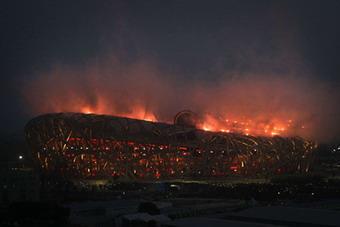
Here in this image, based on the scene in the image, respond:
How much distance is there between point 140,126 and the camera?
77375mm

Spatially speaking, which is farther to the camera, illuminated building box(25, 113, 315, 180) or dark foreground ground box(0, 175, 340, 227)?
illuminated building box(25, 113, 315, 180)

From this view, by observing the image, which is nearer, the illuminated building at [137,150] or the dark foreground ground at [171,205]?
the dark foreground ground at [171,205]

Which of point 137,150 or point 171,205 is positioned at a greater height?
point 137,150

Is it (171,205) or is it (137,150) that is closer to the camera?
(171,205)

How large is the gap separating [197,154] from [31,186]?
121ft

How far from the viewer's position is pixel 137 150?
253ft

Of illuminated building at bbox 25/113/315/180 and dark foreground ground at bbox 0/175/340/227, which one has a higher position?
illuminated building at bbox 25/113/315/180

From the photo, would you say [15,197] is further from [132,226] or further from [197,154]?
[197,154]

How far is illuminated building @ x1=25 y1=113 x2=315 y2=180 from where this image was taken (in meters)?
73.1

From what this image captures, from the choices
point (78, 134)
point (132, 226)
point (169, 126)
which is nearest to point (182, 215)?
point (132, 226)

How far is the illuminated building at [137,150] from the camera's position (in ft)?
240

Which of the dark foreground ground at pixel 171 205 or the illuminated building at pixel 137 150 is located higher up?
the illuminated building at pixel 137 150

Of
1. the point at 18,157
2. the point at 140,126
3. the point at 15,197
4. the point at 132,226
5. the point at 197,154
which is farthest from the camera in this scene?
the point at 18,157

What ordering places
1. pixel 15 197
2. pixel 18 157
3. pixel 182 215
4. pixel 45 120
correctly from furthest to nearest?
pixel 18 157, pixel 45 120, pixel 15 197, pixel 182 215
